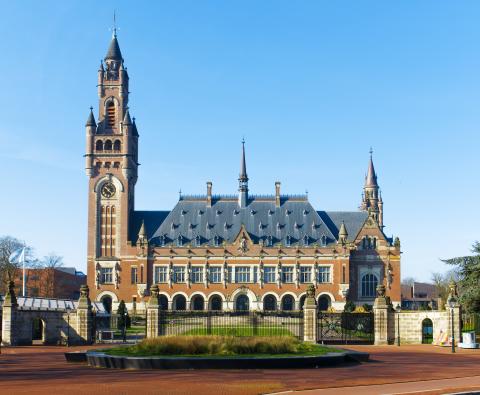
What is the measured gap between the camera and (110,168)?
95.0m

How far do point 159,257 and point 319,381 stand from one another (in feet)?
231

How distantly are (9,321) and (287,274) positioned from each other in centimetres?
5013

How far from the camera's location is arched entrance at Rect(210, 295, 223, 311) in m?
92.9

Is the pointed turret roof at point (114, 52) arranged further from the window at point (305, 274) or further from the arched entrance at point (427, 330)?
the arched entrance at point (427, 330)

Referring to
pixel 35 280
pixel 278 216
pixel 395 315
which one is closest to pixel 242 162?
pixel 278 216

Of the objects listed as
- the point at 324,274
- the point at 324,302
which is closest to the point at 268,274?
the point at 324,274

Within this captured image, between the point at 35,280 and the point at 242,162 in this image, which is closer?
the point at 242,162

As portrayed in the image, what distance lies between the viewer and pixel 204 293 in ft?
304

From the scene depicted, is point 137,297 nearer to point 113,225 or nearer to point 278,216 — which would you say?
point 113,225

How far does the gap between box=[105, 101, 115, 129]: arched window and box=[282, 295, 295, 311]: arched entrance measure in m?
30.4

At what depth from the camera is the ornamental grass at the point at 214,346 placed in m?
29.8

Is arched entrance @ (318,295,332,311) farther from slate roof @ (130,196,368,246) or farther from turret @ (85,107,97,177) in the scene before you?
turret @ (85,107,97,177)

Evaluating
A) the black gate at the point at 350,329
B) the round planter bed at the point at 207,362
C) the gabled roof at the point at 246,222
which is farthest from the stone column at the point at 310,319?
the gabled roof at the point at 246,222

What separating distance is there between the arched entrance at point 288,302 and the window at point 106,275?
2107 cm
